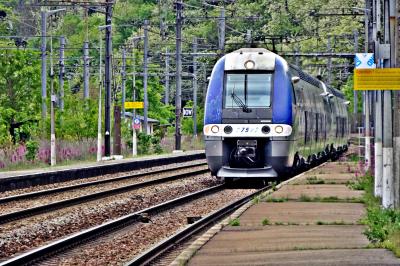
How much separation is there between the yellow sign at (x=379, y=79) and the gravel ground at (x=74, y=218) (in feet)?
16.8

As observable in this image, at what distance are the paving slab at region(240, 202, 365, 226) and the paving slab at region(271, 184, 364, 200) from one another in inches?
61.0

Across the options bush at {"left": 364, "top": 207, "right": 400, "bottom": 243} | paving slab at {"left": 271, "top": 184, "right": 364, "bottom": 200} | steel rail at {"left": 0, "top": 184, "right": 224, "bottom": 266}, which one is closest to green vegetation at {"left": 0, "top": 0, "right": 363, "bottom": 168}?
paving slab at {"left": 271, "top": 184, "right": 364, "bottom": 200}

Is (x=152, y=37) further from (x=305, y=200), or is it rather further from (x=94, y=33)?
(x=305, y=200)

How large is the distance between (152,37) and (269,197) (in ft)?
304

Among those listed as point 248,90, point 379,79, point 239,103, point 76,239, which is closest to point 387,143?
point 379,79

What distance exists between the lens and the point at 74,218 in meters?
19.5

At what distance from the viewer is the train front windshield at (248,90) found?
27219 millimetres

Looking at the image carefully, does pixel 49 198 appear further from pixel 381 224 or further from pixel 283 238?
pixel 381 224

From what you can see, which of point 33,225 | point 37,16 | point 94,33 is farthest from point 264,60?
point 37,16

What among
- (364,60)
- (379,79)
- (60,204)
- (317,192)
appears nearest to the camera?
(379,79)

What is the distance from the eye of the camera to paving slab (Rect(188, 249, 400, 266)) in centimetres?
1128

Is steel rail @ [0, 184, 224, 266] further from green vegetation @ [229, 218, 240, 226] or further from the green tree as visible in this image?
the green tree

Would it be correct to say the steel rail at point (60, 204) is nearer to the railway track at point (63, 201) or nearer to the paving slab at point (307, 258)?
the railway track at point (63, 201)

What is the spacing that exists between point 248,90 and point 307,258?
51.6 ft
